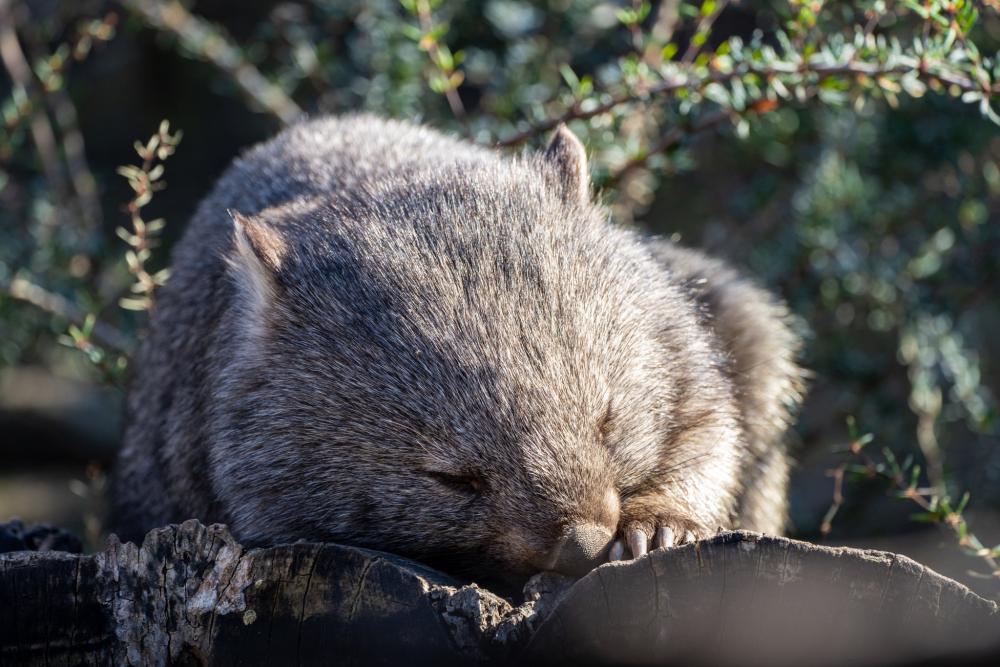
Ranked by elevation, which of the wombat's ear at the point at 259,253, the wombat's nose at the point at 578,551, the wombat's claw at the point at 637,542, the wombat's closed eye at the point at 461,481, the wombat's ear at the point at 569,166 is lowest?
the wombat's claw at the point at 637,542

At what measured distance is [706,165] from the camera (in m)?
7.30

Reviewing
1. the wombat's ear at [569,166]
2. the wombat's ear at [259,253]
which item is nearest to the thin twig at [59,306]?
the wombat's ear at [259,253]

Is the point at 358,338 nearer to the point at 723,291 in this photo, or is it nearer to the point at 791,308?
the point at 723,291

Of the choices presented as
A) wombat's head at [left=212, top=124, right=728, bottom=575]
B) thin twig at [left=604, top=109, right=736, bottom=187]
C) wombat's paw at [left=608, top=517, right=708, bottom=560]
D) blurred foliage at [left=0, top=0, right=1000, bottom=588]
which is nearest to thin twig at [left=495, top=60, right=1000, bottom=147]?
blurred foliage at [left=0, top=0, right=1000, bottom=588]

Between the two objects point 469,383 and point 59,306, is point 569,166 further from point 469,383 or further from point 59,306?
point 59,306

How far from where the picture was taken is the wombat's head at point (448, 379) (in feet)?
10.00

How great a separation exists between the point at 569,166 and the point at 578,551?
1467mm

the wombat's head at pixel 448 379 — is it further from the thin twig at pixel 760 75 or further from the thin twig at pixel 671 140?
the thin twig at pixel 671 140

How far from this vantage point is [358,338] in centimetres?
330

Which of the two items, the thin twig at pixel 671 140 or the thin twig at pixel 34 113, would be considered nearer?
the thin twig at pixel 671 140

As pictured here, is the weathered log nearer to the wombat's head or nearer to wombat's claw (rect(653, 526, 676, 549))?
the wombat's head

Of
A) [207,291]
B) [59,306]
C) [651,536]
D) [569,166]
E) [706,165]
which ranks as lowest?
[651,536]

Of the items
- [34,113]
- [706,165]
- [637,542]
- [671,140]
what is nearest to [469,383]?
[637,542]

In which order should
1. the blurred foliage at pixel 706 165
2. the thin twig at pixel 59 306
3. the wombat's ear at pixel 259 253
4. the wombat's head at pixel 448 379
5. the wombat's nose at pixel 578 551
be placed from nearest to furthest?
the wombat's nose at pixel 578 551, the wombat's head at pixel 448 379, the wombat's ear at pixel 259 253, the blurred foliage at pixel 706 165, the thin twig at pixel 59 306
